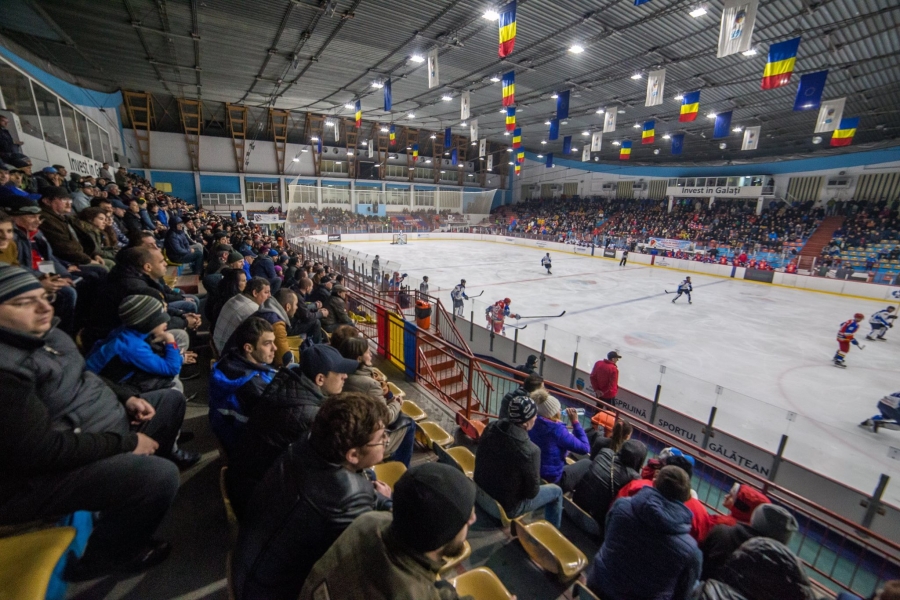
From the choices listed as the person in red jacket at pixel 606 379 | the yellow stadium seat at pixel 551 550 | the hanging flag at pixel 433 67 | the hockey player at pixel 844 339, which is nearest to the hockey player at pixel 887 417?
the hockey player at pixel 844 339

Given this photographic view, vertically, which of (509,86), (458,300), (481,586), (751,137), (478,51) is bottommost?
(458,300)

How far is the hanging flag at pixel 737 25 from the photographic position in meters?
8.45

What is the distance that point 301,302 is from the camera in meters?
5.28

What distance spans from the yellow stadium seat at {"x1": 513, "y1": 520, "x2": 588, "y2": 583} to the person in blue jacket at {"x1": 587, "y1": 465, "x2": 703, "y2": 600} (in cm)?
28

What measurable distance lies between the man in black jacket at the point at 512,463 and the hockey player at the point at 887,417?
334 inches

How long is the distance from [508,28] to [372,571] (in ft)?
40.8

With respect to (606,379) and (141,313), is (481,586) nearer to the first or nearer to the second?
(141,313)

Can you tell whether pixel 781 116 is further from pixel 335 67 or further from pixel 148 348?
pixel 148 348

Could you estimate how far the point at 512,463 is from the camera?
8.79ft

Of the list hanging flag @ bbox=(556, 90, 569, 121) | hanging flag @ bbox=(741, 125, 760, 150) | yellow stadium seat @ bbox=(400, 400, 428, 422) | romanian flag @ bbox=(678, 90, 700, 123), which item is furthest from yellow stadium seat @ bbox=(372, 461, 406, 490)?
hanging flag @ bbox=(741, 125, 760, 150)

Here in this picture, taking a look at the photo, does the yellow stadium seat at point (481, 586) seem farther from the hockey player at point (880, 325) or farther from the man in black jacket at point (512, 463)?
the hockey player at point (880, 325)

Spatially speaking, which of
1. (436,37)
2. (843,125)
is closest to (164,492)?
(436,37)

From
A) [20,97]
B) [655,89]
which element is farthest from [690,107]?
[20,97]

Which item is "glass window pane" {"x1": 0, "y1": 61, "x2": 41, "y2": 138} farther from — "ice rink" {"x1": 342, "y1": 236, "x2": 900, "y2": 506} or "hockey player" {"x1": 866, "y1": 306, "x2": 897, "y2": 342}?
"hockey player" {"x1": 866, "y1": 306, "x2": 897, "y2": 342}
